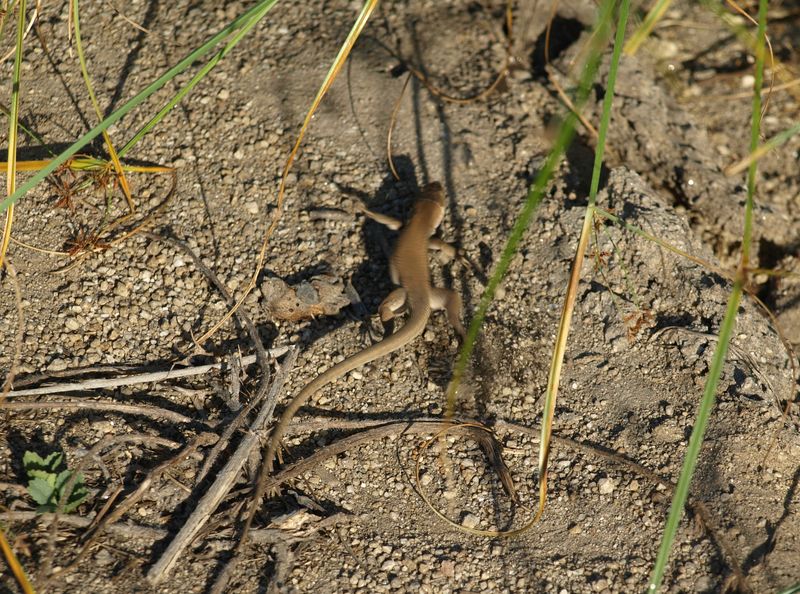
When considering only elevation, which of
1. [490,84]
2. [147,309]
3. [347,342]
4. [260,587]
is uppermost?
[490,84]

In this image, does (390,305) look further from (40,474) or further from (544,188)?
(40,474)


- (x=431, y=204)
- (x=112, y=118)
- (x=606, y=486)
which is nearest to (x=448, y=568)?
(x=606, y=486)

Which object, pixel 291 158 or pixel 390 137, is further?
pixel 390 137

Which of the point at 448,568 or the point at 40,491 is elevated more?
the point at 40,491

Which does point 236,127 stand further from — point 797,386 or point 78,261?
point 797,386

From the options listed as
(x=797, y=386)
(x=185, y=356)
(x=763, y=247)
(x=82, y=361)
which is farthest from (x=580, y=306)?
(x=82, y=361)

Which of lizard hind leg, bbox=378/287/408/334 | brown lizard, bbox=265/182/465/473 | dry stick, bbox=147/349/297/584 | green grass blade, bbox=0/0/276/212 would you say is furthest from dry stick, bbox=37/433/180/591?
lizard hind leg, bbox=378/287/408/334
